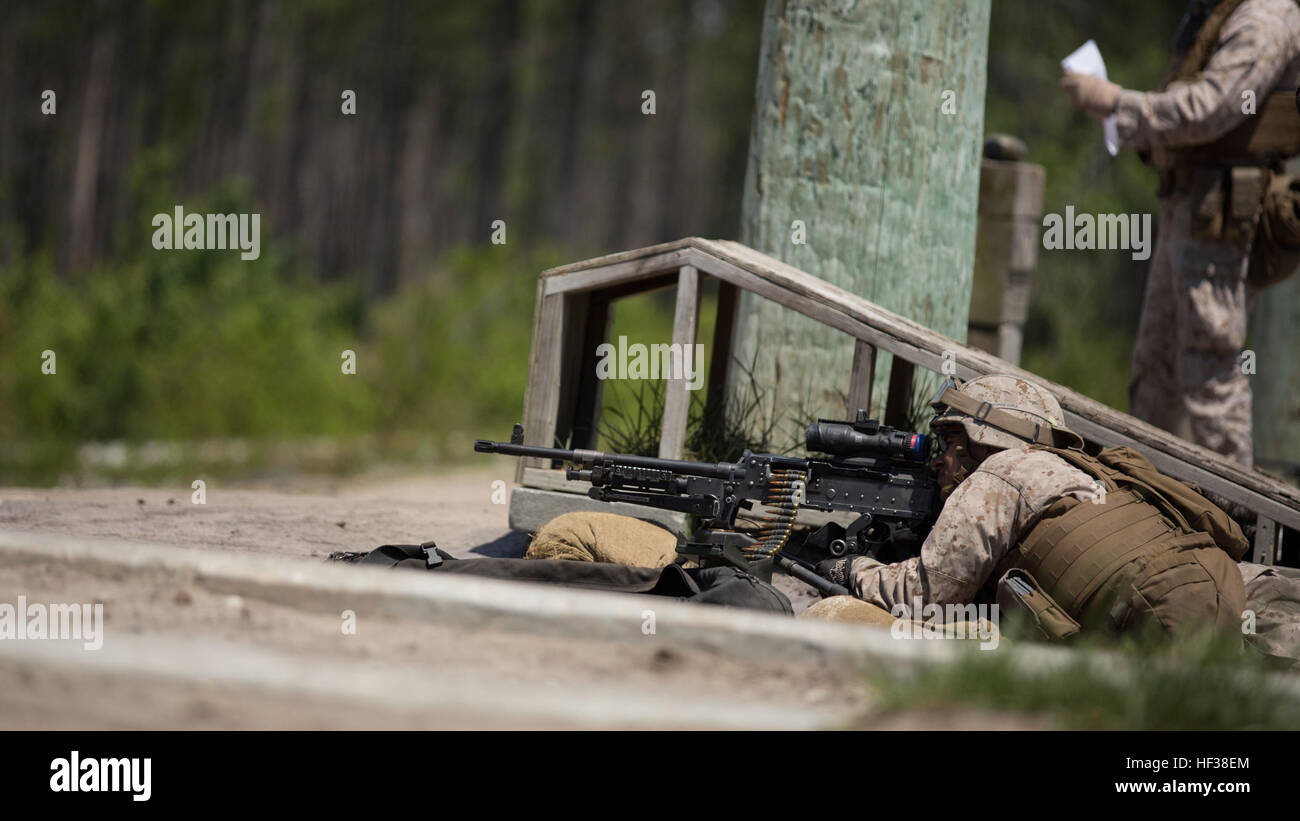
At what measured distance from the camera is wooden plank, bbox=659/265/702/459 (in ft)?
16.1

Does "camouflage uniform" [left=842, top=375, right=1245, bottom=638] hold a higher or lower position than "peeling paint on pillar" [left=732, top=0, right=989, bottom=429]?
lower

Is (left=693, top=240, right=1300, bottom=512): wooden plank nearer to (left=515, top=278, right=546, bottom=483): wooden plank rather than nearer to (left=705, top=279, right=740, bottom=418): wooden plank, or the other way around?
(left=515, top=278, right=546, bottom=483): wooden plank

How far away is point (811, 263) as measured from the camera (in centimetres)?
579

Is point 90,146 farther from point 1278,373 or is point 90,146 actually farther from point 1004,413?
point 1004,413

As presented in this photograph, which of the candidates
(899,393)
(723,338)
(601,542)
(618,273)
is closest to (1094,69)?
(899,393)

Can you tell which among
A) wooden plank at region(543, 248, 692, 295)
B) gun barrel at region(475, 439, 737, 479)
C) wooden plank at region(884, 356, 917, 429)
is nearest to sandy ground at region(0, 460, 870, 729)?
gun barrel at region(475, 439, 737, 479)

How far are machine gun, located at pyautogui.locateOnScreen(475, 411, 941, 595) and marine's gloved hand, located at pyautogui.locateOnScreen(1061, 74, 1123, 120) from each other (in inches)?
78.8

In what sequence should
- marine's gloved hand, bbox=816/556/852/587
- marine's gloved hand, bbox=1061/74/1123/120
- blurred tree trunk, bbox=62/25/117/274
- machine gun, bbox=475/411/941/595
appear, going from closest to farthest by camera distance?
1. marine's gloved hand, bbox=816/556/852/587
2. machine gun, bbox=475/411/941/595
3. marine's gloved hand, bbox=1061/74/1123/120
4. blurred tree trunk, bbox=62/25/117/274

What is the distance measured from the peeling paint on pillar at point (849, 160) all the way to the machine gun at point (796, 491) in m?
1.12

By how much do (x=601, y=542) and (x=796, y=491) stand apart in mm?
743
